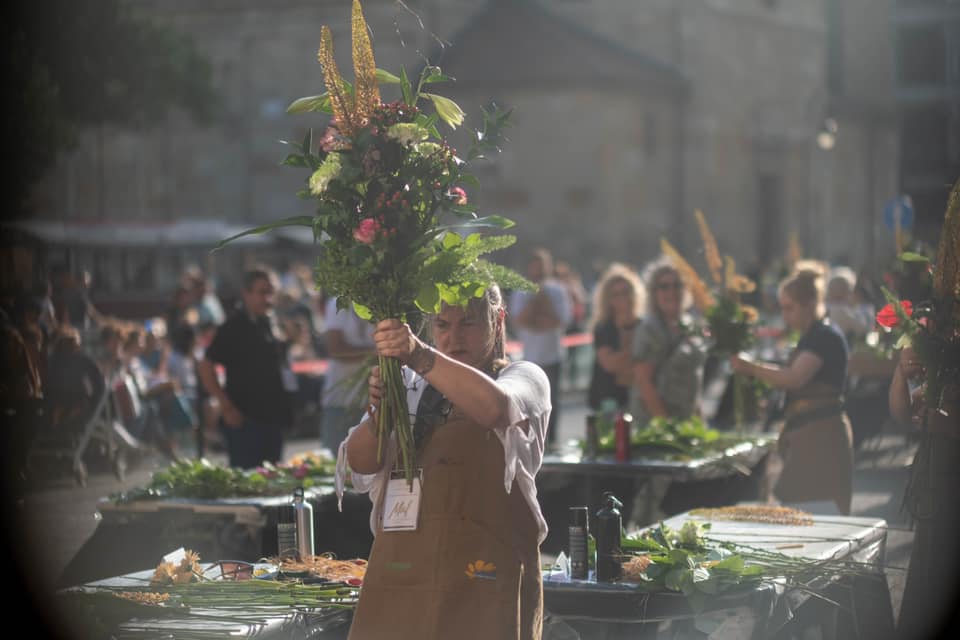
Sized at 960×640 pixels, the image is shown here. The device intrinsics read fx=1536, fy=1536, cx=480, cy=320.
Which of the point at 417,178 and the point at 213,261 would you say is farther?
the point at 213,261

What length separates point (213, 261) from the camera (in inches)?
1759

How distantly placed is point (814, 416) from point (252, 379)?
377 cm

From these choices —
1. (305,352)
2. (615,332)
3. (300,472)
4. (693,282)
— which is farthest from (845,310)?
(305,352)

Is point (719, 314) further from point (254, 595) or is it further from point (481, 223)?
point (481, 223)

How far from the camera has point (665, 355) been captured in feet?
→ 34.7

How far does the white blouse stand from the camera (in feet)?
15.2

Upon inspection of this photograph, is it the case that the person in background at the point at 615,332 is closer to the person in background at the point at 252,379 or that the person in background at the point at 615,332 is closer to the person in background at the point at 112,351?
the person in background at the point at 252,379

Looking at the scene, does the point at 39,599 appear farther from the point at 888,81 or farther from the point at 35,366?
the point at 888,81

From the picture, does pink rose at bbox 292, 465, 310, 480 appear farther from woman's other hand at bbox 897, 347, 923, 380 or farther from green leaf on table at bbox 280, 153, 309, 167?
green leaf on table at bbox 280, 153, 309, 167

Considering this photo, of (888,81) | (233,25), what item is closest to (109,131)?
(233,25)

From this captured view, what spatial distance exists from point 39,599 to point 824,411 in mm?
4492

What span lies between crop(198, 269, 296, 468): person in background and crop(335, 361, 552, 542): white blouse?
5503mm

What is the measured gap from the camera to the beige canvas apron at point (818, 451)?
8.90 m

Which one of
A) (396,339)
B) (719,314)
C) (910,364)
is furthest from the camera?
(719,314)
